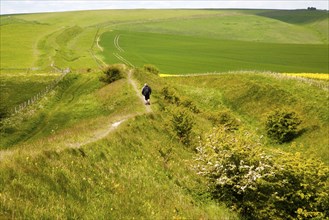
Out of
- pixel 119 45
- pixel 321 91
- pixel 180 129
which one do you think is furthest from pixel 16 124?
pixel 119 45

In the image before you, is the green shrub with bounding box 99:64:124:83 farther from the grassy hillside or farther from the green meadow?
the grassy hillside

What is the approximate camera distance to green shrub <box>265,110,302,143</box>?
128 feet

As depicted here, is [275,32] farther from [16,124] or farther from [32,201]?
[32,201]

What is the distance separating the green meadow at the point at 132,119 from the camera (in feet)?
47.1

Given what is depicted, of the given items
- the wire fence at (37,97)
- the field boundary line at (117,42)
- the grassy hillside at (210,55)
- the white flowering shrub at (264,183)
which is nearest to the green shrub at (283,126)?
the white flowering shrub at (264,183)

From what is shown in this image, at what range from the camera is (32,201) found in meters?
12.6

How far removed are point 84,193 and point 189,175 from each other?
27.9ft

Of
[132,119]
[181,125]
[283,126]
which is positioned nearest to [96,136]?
[132,119]

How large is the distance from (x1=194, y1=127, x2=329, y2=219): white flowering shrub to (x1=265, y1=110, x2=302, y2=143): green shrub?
66.5ft

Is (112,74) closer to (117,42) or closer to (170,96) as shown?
(170,96)

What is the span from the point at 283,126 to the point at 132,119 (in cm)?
1897

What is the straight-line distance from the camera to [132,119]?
1099 inches

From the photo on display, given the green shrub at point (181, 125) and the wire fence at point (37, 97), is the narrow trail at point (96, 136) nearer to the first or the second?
the green shrub at point (181, 125)

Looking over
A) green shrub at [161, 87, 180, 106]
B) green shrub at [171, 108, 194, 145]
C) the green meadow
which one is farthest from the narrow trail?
green shrub at [161, 87, 180, 106]
